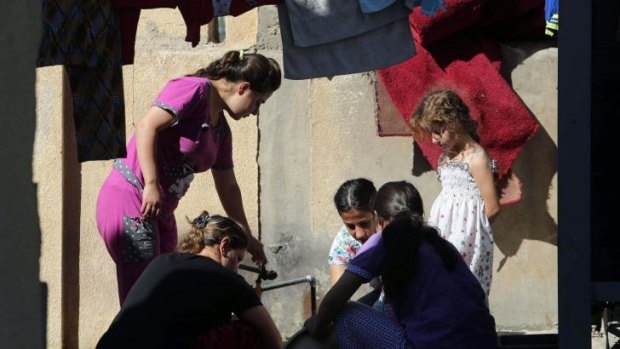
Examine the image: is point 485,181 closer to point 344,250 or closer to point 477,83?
point 344,250

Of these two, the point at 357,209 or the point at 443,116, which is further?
the point at 443,116

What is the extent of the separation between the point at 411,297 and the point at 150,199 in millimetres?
1203

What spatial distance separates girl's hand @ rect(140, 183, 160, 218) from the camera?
5457 mm

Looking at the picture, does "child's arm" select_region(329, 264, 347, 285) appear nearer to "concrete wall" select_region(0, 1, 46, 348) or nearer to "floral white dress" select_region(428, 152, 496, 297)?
→ "floral white dress" select_region(428, 152, 496, 297)

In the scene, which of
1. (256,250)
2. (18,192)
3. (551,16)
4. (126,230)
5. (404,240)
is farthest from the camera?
(551,16)

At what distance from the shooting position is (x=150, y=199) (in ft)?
17.9

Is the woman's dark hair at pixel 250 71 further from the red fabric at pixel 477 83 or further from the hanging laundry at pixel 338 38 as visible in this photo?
the red fabric at pixel 477 83

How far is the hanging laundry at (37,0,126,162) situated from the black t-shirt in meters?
0.85

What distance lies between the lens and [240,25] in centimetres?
754

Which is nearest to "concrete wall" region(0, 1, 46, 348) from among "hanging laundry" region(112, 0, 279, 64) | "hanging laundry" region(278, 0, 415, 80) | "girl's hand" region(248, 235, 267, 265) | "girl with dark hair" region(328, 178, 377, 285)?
"hanging laundry" region(112, 0, 279, 64)

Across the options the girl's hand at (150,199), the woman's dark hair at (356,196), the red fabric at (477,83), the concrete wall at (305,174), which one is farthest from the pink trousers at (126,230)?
the red fabric at (477,83)

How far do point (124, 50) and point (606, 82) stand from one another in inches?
93.8

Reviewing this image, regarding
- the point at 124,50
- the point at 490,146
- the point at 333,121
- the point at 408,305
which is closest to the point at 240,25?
the point at 333,121

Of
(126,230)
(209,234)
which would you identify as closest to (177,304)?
(209,234)
